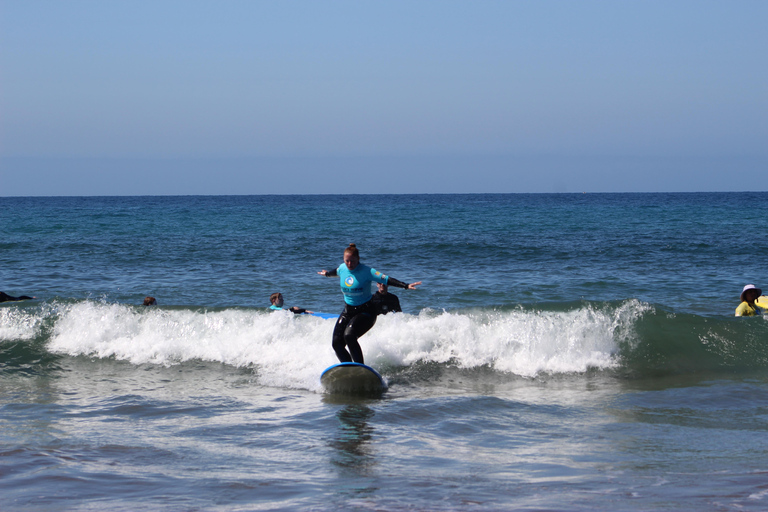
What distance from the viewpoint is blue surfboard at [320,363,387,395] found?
29.9 ft

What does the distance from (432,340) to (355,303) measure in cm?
283

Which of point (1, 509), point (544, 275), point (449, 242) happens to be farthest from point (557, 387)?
point (449, 242)

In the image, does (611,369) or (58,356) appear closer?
(611,369)

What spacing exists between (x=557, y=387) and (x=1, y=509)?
24.2ft

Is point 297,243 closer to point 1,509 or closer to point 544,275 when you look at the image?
point 544,275

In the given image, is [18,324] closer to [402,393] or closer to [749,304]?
[402,393]

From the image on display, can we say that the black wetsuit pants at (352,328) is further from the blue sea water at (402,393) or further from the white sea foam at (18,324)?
the white sea foam at (18,324)

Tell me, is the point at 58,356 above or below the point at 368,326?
below

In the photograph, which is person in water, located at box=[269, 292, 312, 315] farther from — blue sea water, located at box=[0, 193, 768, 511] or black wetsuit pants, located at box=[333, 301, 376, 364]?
black wetsuit pants, located at box=[333, 301, 376, 364]

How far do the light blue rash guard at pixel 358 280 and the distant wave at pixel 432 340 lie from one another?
1626mm

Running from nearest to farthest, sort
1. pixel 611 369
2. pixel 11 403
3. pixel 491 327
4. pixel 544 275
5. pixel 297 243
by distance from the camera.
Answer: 1. pixel 11 403
2. pixel 611 369
3. pixel 491 327
4. pixel 544 275
5. pixel 297 243

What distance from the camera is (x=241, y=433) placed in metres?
7.26

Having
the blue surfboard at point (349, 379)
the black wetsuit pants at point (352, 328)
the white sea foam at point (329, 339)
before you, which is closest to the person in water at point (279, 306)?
the white sea foam at point (329, 339)

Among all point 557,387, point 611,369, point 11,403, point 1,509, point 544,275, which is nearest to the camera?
point 1,509
